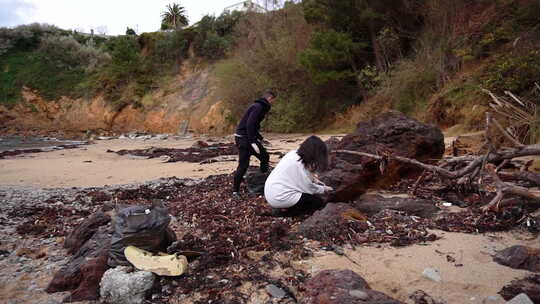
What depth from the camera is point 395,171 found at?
18.9ft

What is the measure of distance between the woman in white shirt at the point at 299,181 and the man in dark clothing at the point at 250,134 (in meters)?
1.47

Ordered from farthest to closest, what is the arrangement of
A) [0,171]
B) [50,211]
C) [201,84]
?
[201,84], [0,171], [50,211]

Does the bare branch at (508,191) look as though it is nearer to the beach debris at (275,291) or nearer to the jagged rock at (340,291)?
the jagged rock at (340,291)

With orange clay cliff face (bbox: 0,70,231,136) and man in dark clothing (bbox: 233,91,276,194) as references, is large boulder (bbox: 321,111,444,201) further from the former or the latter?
orange clay cliff face (bbox: 0,70,231,136)

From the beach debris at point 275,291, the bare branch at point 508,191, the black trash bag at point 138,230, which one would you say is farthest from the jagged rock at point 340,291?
the bare branch at point 508,191

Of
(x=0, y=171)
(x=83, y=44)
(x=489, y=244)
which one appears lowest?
(x=0, y=171)

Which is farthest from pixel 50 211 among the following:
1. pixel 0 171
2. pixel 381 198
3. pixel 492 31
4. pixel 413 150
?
pixel 492 31

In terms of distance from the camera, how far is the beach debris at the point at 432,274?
3.05 metres

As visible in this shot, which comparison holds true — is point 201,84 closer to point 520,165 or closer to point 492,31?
point 492,31

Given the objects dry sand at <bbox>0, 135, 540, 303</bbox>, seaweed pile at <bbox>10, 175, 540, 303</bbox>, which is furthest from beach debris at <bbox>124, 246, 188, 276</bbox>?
dry sand at <bbox>0, 135, 540, 303</bbox>

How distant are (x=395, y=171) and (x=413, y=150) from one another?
411mm

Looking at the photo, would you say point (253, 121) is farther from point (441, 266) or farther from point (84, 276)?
point (441, 266)

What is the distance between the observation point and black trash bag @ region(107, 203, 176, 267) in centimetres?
362

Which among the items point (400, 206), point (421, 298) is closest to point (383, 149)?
point (400, 206)
